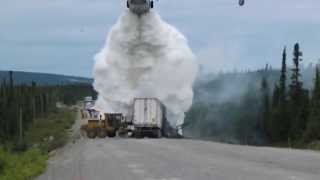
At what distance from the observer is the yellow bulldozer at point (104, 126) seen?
216 ft

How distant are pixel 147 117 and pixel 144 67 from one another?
7.35m

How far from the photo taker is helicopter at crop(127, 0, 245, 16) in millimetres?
62041

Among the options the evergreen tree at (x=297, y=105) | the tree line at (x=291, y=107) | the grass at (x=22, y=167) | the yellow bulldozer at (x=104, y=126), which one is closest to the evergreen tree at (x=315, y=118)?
the tree line at (x=291, y=107)

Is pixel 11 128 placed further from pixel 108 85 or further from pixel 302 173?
pixel 302 173

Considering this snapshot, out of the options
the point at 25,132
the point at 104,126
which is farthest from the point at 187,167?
the point at 25,132

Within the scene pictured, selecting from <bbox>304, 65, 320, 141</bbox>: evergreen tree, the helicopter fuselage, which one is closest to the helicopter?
the helicopter fuselage

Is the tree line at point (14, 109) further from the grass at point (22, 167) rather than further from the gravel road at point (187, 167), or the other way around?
the gravel road at point (187, 167)

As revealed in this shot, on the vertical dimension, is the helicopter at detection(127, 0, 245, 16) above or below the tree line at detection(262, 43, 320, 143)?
above

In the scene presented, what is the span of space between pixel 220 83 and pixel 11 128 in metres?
29.5

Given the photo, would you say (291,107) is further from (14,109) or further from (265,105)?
(14,109)

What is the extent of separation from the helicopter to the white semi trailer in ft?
22.2

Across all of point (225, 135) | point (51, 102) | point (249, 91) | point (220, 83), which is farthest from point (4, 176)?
point (51, 102)

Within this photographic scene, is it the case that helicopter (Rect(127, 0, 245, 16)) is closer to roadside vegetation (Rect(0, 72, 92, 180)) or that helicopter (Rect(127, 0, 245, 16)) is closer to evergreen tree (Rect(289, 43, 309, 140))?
roadside vegetation (Rect(0, 72, 92, 180))

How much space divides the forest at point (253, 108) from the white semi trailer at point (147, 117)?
100 ft
